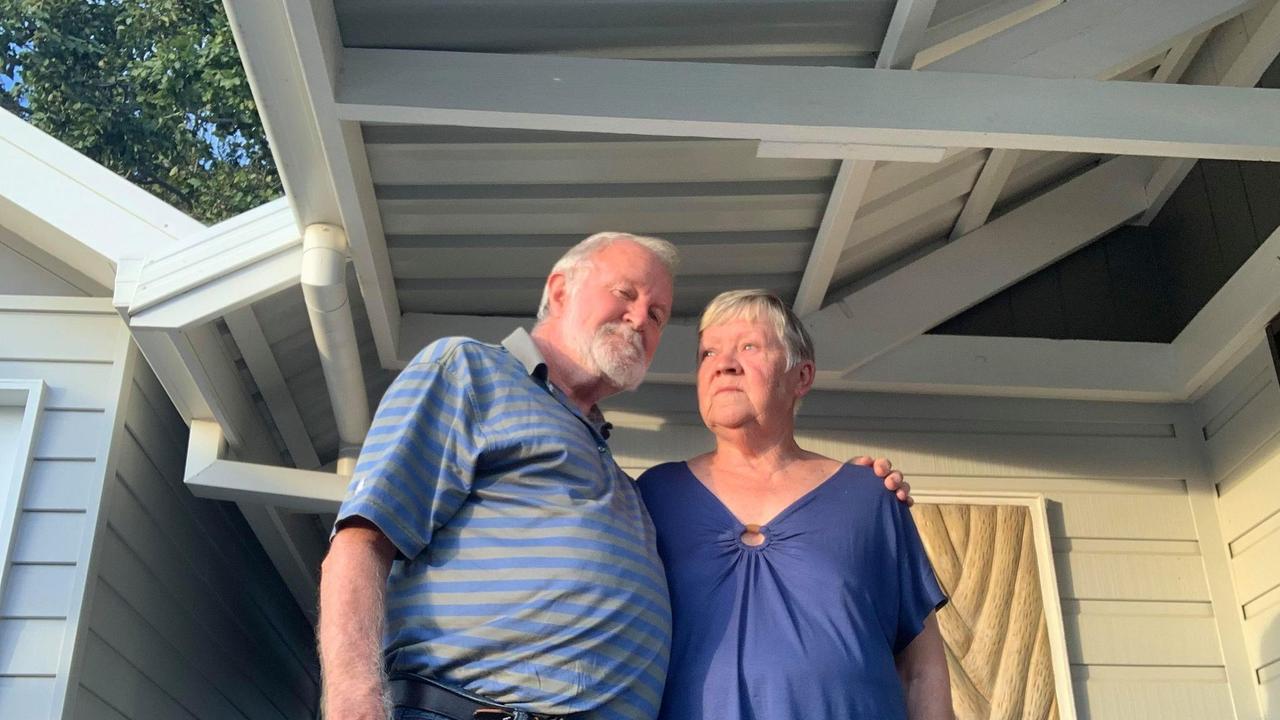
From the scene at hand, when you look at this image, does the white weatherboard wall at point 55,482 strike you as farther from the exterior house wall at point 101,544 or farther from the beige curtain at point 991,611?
the beige curtain at point 991,611

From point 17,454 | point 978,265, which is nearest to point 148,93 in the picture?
point 17,454

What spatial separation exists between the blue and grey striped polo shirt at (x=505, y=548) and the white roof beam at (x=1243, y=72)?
2916 mm

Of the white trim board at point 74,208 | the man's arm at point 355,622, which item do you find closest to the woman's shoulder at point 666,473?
the man's arm at point 355,622

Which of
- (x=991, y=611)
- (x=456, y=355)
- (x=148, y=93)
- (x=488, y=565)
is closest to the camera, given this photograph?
(x=488, y=565)

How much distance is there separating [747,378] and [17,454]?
2.05 metres

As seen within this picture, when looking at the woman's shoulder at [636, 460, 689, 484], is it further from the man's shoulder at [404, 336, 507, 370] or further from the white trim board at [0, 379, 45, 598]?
the white trim board at [0, 379, 45, 598]

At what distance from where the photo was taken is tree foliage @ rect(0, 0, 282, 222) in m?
12.6

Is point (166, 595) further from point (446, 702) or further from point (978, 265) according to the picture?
point (978, 265)

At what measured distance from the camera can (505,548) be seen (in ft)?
6.17

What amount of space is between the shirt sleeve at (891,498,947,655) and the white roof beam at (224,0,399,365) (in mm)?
1357

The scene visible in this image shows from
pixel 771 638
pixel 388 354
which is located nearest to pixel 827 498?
pixel 771 638

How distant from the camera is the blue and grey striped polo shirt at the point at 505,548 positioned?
5.94ft

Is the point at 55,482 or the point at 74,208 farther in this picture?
the point at 74,208

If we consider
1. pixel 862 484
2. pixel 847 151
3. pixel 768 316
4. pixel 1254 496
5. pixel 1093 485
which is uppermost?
pixel 847 151
